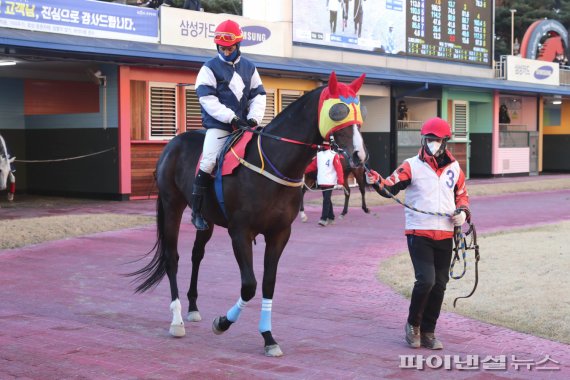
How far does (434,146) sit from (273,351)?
215cm

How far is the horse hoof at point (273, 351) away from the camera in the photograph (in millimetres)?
6250

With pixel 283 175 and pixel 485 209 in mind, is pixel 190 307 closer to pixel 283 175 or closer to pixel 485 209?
pixel 283 175

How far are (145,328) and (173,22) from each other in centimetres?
1445

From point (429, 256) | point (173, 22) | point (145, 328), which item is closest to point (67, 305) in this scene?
point (145, 328)

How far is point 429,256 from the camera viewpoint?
654cm

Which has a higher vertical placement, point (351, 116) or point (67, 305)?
point (351, 116)

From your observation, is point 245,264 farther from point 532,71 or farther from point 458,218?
point 532,71

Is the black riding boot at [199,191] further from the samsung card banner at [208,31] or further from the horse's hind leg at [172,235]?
the samsung card banner at [208,31]

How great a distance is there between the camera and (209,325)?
7.47m

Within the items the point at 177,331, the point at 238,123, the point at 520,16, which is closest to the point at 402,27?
the point at 238,123

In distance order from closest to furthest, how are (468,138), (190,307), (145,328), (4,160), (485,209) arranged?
1. (145,328)
2. (190,307)
3. (4,160)
4. (485,209)
5. (468,138)

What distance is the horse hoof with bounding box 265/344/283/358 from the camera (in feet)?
20.5

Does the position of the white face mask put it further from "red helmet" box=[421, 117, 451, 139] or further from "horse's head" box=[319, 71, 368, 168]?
"horse's head" box=[319, 71, 368, 168]

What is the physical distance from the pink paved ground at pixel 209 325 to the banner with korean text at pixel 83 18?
21.6 feet
